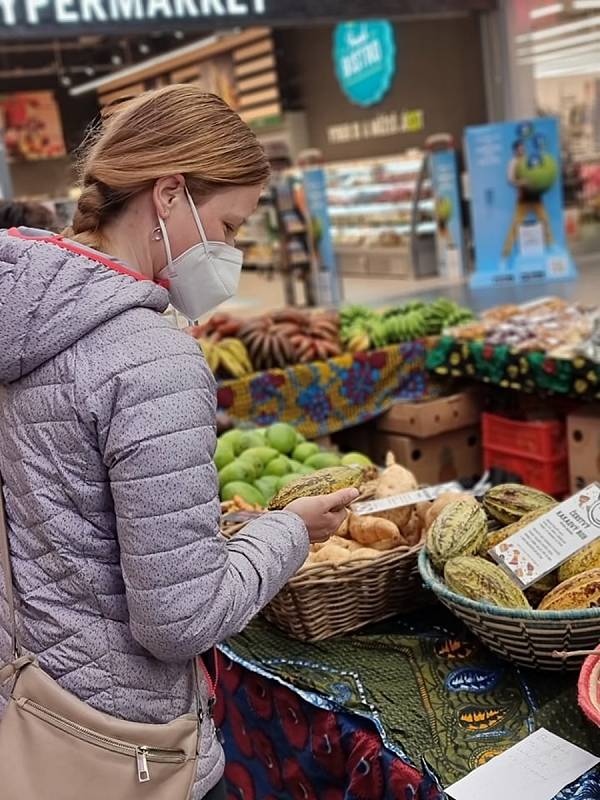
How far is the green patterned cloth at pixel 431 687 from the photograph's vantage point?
144 cm

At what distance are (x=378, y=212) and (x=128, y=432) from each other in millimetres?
13033

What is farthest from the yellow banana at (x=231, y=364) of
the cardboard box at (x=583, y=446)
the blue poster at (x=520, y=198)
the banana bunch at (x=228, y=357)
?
the blue poster at (x=520, y=198)

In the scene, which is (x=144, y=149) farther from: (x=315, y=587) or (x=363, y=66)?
(x=363, y=66)

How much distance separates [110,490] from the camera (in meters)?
1.19

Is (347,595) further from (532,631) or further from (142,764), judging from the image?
(142,764)

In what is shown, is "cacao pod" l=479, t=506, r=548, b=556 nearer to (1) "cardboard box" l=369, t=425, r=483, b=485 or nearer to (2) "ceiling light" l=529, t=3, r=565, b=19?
(1) "cardboard box" l=369, t=425, r=483, b=485

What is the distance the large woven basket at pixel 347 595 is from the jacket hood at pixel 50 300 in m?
0.75

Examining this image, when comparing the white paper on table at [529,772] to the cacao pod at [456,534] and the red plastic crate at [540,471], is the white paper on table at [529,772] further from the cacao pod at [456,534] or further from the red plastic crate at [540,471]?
the red plastic crate at [540,471]

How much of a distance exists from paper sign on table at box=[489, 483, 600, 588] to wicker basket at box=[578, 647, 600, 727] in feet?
0.66

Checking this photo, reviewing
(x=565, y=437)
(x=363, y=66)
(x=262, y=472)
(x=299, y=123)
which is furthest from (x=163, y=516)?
(x=299, y=123)

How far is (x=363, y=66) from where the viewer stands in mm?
13484

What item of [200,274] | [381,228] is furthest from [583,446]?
[381,228]

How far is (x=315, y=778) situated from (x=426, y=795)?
41cm

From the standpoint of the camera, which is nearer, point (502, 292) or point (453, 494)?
point (453, 494)
